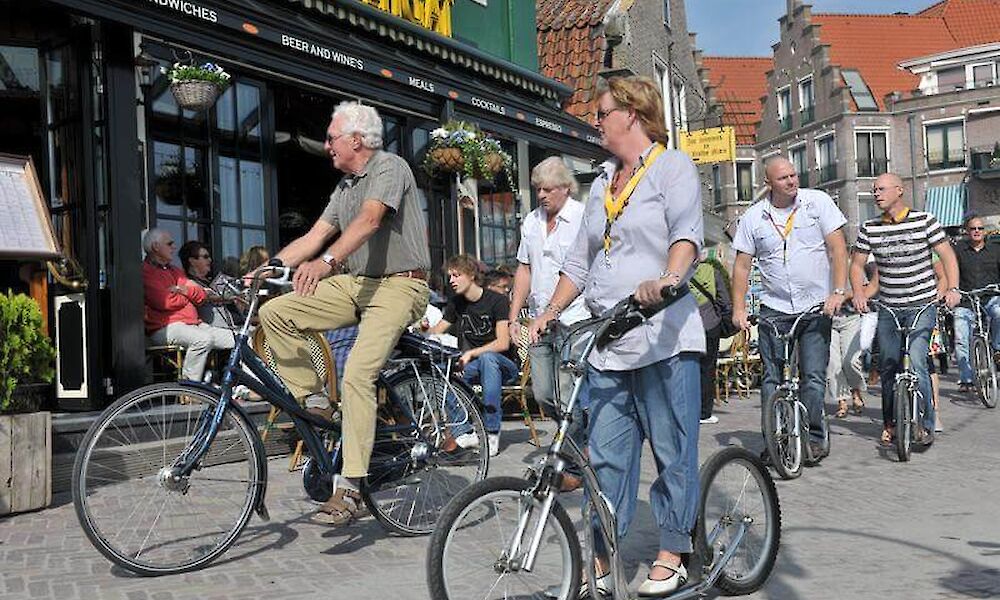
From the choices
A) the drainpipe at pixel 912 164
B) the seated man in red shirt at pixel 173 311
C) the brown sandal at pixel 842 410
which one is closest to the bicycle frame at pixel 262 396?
the seated man in red shirt at pixel 173 311

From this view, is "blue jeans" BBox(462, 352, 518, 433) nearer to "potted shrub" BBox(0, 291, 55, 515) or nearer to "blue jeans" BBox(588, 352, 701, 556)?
"potted shrub" BBox(0, 291, 55, 515)

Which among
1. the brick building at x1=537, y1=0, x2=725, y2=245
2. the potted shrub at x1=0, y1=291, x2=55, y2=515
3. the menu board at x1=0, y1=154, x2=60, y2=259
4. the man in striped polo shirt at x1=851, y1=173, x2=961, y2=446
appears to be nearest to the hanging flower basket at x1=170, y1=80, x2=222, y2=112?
the menu board at x1=0, y1=154, x2=60, y2=259

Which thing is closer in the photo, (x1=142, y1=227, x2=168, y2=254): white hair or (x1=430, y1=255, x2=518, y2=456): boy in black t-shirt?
(x1=430, y1=255, x2=518, y2=456): boy in black t-shirt

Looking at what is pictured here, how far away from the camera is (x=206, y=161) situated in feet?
30.3

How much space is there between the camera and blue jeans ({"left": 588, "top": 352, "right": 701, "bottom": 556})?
11.9ft

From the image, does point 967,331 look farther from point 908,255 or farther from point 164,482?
point 164,482

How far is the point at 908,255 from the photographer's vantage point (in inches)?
289

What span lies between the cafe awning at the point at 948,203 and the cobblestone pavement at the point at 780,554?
44643 mm

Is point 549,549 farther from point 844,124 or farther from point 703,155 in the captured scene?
point 844,124

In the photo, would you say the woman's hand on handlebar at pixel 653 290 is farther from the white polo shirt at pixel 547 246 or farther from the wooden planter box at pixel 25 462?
the wooden planter box at pixel 25 462

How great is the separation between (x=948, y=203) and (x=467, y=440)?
48.0 metres

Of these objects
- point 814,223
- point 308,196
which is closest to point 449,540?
point 814,223

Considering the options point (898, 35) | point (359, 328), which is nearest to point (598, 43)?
point (359, 328)

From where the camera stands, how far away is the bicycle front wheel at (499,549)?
2988 mm
